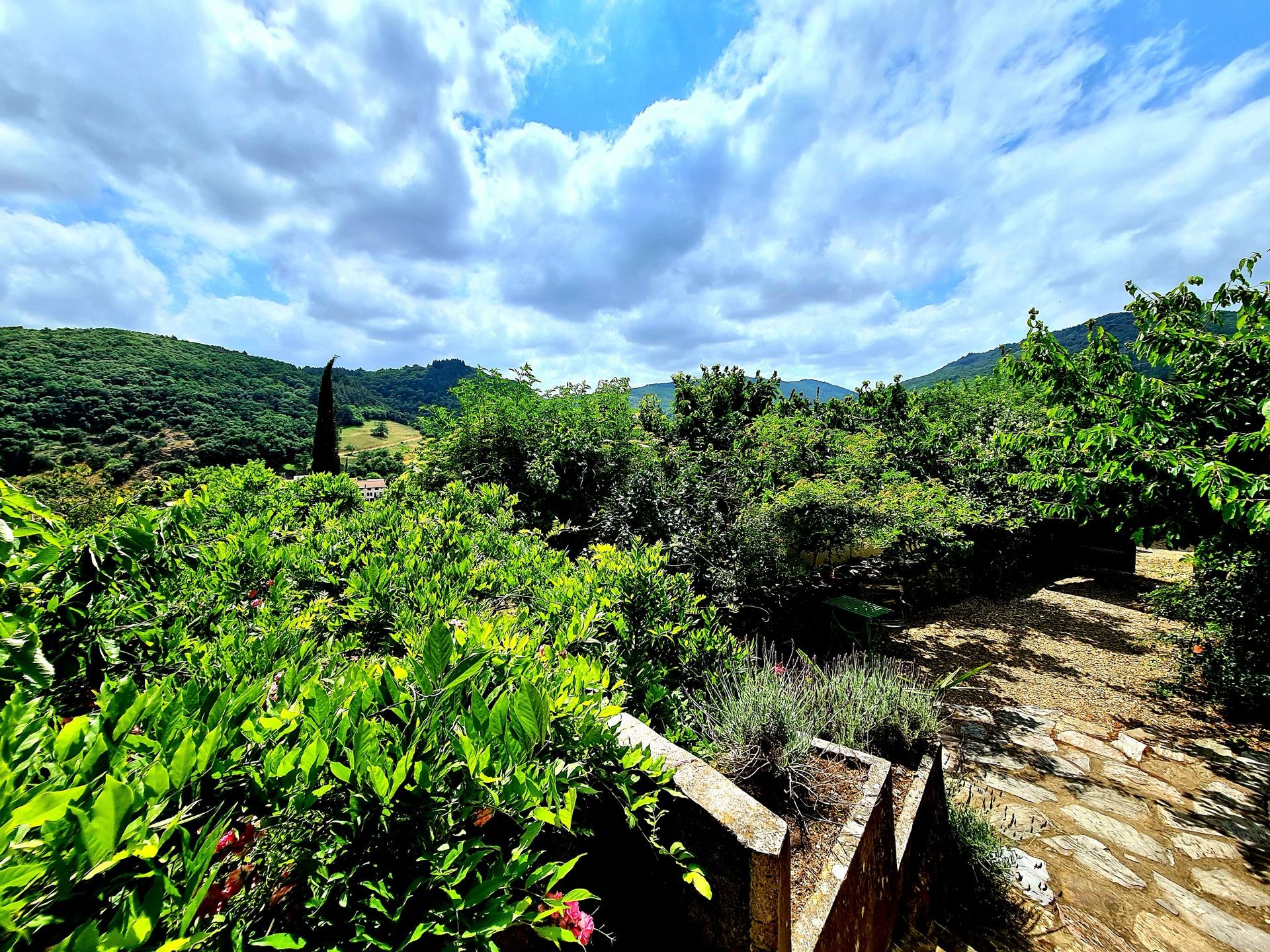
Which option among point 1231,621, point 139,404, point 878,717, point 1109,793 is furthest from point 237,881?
point 139,404

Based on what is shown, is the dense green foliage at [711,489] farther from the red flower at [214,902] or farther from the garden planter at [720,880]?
the red flower at [214,902]

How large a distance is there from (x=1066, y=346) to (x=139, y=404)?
2706 inches

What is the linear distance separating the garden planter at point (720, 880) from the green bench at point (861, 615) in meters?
4.36

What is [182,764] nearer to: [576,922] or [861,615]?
[576,922]

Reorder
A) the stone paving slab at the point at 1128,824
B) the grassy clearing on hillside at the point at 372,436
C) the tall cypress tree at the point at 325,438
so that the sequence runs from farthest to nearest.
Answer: the grassy clearing on hillside at the point at 372,436 → the tall cypress tree at the point at 325,438 → the stone paving slab at the point at 1128,824

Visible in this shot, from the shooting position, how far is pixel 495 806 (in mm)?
1024

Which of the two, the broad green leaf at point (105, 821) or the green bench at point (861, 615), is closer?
the broad green leaf at point (105, 821)

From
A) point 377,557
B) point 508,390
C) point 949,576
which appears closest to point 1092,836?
point 377,557

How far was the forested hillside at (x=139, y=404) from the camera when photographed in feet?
120

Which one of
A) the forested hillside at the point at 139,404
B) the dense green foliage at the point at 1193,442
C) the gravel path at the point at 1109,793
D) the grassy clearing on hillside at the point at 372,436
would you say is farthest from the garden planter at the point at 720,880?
the grassy clearing on hillside at the point at 372,436

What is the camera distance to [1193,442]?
398cm

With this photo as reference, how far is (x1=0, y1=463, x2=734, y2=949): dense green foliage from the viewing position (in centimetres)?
66

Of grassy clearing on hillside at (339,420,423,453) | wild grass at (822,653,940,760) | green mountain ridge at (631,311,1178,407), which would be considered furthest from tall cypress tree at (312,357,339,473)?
grassy clearing on hillside at (339,420,423,453)

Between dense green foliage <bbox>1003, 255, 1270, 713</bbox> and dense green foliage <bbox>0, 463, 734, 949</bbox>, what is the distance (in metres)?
4.60
